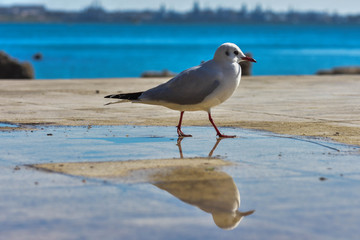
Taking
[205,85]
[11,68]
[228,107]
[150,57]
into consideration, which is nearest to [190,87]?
[205,85]

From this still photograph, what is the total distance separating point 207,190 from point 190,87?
279cm

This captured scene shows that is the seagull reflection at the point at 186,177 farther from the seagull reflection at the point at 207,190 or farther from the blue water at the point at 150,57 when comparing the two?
the blue water at the point at 150,57

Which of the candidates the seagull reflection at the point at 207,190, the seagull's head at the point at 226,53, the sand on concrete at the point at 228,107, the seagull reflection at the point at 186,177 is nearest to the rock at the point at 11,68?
the sand on concrete at the point at 228,107

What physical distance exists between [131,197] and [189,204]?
0.42 m

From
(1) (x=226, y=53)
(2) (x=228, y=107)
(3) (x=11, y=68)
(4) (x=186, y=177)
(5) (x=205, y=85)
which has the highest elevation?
(1) (x=226, y=53)

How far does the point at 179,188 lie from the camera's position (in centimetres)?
516

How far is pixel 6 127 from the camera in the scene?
27.5ft

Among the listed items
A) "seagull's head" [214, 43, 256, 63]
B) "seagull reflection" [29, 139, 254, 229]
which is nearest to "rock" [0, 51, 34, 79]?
"seagull's head" [214, 43, 256, 63]

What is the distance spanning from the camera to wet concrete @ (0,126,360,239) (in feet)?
13.7

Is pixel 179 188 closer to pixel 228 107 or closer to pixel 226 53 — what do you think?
pixel 226 53

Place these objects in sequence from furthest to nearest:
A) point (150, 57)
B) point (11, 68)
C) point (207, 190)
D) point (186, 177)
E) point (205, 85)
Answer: point (150, 57), point (11, 68), point (205, 85), point (186, 177), point (207, 190)

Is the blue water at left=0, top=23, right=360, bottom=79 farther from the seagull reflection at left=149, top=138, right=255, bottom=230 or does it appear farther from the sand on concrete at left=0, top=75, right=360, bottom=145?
the seagull reflection at left=149, top=138, right=255, bottom=230

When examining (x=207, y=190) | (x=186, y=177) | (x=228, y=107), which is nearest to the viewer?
(x=207, y=190)

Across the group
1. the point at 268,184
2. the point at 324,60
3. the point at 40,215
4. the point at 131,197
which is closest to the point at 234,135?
the point at 268,184
